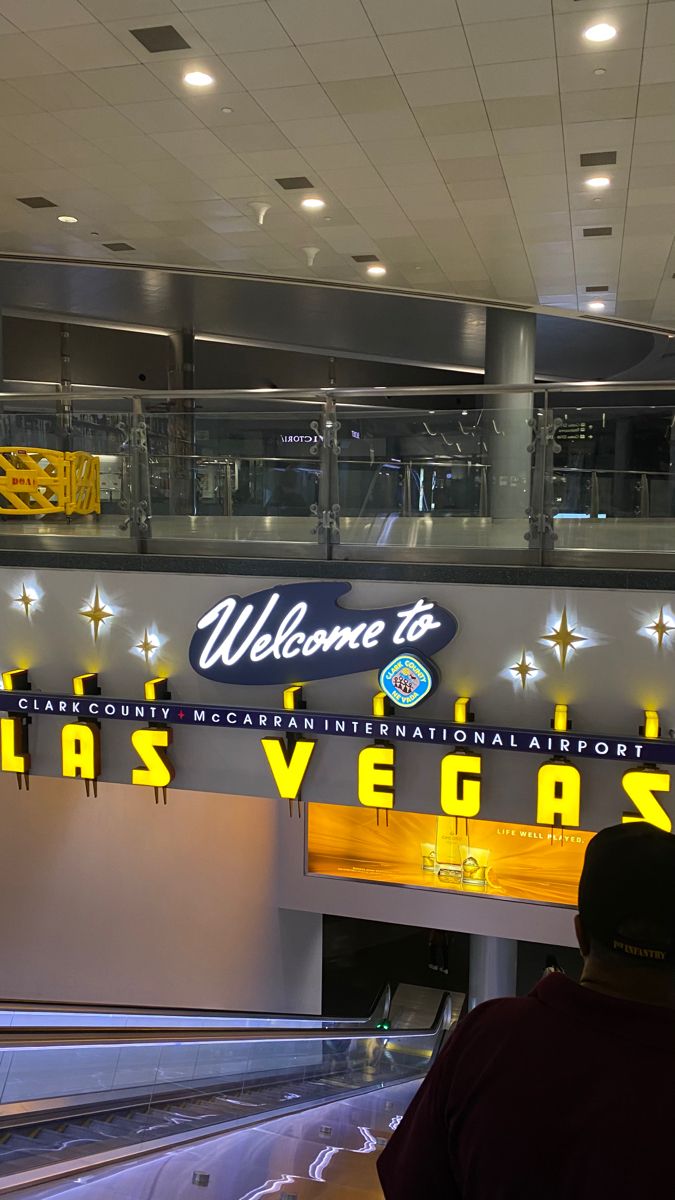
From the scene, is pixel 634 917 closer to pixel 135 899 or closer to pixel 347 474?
pixel 347 474

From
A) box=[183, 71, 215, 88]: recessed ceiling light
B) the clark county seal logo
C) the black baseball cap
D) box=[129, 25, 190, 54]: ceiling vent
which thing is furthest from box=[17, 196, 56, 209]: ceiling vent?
the black baseball cap

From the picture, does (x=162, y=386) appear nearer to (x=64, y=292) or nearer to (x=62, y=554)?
(x=64, y=292)

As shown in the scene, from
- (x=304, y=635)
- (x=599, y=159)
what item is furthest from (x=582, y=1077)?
(x=599, y=159)

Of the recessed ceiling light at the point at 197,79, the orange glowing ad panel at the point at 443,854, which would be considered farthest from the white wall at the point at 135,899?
the recessed ceiling light at the point at 197,79

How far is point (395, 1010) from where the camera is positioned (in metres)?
12.9

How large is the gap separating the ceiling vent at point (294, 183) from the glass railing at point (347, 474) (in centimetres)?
306

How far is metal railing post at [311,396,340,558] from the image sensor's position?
19.0ft

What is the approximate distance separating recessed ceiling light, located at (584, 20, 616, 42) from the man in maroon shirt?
19.3 feet

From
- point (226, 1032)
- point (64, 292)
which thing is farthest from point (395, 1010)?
point (64, 292)

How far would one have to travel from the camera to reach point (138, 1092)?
4809mm

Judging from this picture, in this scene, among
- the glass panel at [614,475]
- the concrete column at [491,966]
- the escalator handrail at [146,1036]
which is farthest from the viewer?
the concrete column at [491,966]

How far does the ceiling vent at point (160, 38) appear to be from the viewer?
18.9 ft

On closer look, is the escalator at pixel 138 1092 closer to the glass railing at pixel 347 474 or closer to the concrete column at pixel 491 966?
the glass railing at pixel 347 474

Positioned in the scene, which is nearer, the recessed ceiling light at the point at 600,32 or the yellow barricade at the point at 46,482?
A: the recessed ceiling light at the point at 600,32
